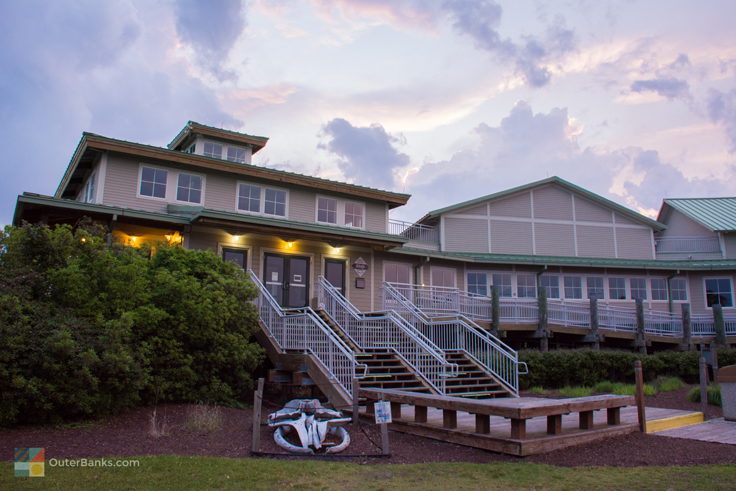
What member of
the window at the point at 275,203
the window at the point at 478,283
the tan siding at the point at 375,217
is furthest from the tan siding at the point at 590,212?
the window at the point at 275,203

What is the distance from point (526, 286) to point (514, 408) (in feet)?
60.8

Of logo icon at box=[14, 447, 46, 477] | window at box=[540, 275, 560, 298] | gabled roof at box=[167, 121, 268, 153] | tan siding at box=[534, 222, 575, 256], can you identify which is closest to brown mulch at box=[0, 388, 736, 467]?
logo icon at box=[14, 447, 46, 477]

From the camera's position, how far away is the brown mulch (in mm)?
6914

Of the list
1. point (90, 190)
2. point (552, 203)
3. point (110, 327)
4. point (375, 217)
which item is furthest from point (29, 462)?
point (552, 203)

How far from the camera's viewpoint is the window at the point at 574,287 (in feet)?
81.8

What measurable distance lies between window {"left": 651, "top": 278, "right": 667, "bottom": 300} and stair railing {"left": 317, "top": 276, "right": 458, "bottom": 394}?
54.9 ft

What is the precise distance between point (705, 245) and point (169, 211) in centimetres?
2687

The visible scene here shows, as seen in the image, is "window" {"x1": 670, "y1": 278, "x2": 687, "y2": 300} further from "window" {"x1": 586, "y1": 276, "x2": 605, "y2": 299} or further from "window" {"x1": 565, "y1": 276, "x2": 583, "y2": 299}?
"window" {"x1": 565, "y1": 276, "x2": 583, "y2": 299}

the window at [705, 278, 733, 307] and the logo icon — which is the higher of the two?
the window at [705, 278, 733, 307]

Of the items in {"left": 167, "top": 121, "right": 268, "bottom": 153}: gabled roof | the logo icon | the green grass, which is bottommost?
the green grass

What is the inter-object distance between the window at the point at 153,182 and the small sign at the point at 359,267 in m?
6.29

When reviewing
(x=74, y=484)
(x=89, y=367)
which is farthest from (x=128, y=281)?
(x=74, y=484)

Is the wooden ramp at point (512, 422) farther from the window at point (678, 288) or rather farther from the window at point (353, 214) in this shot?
the window at point (678, 288)

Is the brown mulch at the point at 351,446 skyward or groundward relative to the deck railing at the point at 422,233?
groundward
